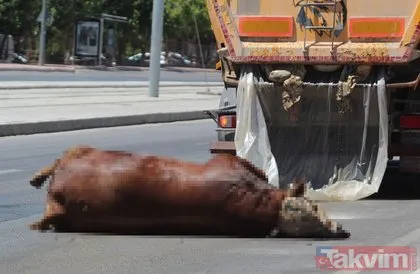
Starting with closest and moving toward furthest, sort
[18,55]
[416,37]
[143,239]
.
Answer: [143,239]
[416,37]
[18,55]

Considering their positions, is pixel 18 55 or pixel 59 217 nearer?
pixel 59 217

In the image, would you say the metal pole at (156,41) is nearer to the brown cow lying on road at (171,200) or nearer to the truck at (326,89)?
the truck at (326,89)

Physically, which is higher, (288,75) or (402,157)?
(288,75)

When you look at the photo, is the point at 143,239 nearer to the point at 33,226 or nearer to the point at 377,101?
the point at 33,226

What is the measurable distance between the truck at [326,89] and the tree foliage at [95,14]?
165ft

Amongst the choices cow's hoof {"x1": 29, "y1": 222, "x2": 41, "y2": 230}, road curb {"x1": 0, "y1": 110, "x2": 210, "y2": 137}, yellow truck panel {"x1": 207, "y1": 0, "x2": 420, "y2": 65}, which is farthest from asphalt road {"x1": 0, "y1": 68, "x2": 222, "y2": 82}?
cow's hoof {"x1": 29, "y1": 222, "x2": 41, "y2": 230}

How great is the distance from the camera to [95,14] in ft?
211

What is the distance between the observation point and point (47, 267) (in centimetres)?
699

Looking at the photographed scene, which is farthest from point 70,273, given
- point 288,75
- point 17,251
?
point 288,75

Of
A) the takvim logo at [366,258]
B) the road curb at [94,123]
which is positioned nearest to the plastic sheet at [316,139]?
the takvim logo at [366,258]

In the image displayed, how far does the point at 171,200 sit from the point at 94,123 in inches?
503

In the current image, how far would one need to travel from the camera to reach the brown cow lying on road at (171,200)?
7.88m

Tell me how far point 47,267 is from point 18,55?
57.9 m

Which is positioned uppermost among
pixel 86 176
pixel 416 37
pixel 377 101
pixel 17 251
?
pixel 416 37
